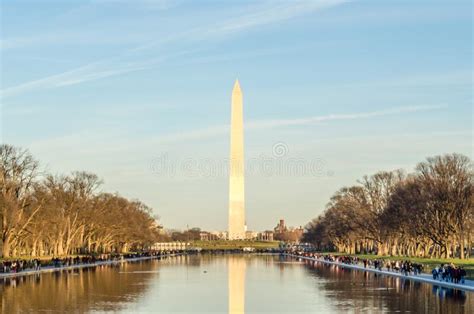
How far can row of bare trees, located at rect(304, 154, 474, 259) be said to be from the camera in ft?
260

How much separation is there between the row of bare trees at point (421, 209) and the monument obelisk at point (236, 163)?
78.8ft

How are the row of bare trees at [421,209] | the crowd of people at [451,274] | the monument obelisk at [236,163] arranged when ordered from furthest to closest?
1. the monument obelisk at [236,163]
2. the row of bare trees at [421,209]
3. the crowd of people at [451,274]

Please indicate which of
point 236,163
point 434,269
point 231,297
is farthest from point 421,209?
point 236,163

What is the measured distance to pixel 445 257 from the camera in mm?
84750

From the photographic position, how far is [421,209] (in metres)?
81.2

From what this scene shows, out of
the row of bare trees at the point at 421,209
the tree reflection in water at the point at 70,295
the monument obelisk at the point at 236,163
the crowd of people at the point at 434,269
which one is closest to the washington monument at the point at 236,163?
the monument obelisk at the point at 236,163

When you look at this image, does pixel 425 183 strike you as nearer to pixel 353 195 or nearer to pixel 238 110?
pixel 353 195

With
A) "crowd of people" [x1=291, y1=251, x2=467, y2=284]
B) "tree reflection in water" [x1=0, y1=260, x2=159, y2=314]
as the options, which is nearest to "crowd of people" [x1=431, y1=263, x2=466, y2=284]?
"crowd of people" [x1=291, y1=251, x2=467, y2=284]

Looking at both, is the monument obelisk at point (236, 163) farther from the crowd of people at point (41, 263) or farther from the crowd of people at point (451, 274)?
the crowd of people at point (451, 274)

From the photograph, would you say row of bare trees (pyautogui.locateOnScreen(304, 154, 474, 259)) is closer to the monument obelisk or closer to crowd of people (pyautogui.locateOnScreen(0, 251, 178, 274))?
the monument obelisk

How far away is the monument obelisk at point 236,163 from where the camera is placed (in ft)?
420

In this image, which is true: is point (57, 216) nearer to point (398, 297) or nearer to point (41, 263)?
point (41, 263)

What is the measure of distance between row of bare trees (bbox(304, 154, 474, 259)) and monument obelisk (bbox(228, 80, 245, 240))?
24.0m

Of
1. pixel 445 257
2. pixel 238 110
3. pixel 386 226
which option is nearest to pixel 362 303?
pixel 445 257
